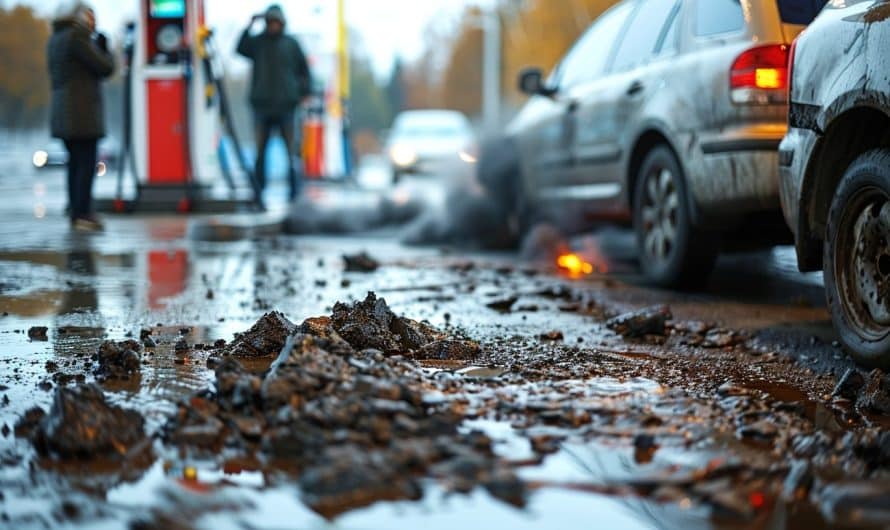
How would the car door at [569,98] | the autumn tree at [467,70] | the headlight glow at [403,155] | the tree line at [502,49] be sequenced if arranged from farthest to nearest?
1. the autumn tree at [467,70]
2. the tree line at [502,49]
3. the headlight glow at [403,155]
4. the car door at [569,98]

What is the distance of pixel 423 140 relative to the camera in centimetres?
2259

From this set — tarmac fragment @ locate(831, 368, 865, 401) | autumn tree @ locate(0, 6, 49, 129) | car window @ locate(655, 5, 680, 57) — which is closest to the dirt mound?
tarmac fragment @ locate(831, 368, 865, 401)

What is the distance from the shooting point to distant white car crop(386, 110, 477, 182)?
2119cm

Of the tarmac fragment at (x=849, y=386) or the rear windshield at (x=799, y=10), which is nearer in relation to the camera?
the tarmac fragment at (x=849, y=386)

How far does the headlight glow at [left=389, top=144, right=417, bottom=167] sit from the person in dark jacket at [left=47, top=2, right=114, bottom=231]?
10221 millimetres

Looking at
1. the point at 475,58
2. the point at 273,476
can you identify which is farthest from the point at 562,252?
the point at 475,58

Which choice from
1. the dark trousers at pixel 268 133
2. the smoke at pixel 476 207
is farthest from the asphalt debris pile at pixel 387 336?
the dark trousers at pixel 268 133

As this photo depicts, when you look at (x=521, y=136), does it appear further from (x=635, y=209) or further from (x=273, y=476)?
(x=273, y=476)

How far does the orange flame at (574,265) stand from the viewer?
851 cm

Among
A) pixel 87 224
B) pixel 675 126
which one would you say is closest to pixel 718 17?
pixel 675 126

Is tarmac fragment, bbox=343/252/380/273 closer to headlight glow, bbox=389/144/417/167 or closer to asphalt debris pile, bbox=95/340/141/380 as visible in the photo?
asphalt debris pile, bbox=95/340/141/380

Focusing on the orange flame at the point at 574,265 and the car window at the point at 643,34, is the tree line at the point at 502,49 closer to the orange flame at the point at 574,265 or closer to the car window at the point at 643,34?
the orange flame at the point at 574,265

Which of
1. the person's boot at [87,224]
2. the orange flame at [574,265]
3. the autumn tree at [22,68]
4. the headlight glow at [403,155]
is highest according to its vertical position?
the autumn tree at [22,68]

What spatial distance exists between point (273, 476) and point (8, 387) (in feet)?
4.90
